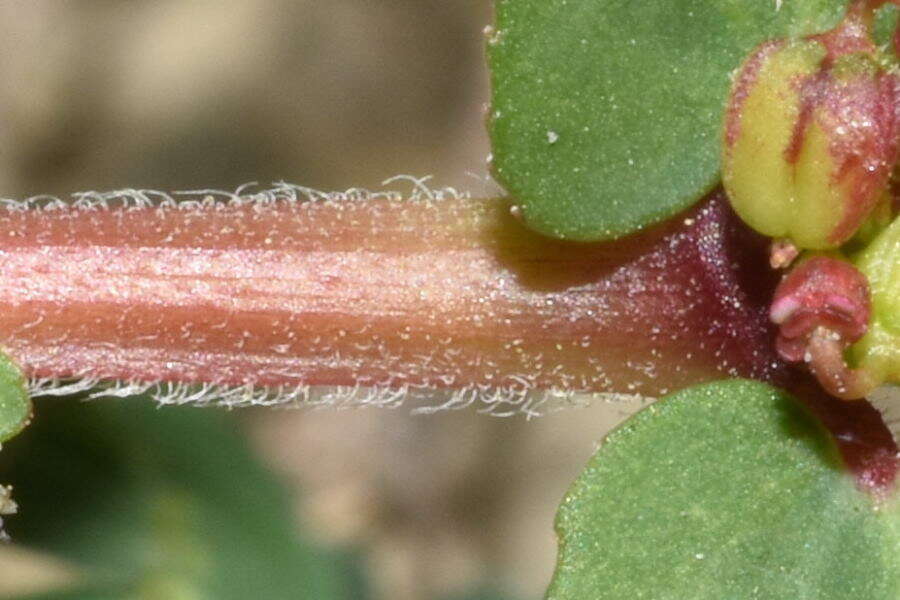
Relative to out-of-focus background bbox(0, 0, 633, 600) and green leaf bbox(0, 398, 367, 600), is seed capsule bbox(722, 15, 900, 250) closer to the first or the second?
green leaf bbox(0, 398, 367, 600)

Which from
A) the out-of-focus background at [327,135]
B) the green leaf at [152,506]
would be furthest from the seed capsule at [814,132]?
the out-of-focus background at [327,135]

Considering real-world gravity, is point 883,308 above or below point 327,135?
below

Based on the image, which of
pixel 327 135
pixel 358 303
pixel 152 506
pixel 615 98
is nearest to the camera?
pixel 615 98

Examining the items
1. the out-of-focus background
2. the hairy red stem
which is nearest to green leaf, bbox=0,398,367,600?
the hairy red stem

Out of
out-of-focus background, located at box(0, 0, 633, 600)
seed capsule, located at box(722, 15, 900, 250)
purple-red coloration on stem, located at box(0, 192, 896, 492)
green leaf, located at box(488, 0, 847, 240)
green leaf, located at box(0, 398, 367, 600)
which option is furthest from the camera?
out-of-focus background, located at box(0, 0, 633, 600)

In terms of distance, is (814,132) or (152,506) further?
(152,506)

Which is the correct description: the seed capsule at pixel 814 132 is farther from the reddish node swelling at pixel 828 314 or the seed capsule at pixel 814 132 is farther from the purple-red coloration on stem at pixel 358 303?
the purple-red coloration on stem at pixel 358 303

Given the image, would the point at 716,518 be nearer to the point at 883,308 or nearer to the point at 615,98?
the point at 883,308

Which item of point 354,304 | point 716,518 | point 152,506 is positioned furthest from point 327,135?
point 716,518
